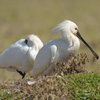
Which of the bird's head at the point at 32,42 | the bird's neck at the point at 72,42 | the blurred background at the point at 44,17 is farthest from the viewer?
the blurred background at the point at 44,17

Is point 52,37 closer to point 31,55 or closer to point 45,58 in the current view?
point 31,55

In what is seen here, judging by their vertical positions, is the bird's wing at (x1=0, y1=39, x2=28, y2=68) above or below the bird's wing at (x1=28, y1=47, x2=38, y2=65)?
above

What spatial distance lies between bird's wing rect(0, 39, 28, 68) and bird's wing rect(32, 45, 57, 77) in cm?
163

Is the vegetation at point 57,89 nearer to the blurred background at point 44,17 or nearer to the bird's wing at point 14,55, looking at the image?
the bird's wing at point 14,55

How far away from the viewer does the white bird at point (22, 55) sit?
834 centimetres

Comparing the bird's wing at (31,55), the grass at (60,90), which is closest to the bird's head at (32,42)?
the bird's wing at (31,55)

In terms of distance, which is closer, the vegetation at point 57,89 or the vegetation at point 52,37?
the vegetation at point 57,89

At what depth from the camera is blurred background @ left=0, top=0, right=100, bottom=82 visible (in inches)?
897

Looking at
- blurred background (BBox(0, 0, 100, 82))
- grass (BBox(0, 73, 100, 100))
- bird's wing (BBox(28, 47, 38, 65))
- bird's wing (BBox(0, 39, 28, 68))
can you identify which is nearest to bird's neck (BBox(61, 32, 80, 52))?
grass (BBox(0, 73, 100, 100))

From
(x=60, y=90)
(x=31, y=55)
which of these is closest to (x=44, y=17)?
(x=31, y=55)

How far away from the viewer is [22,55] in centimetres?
841

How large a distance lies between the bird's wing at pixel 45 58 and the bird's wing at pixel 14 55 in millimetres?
1628

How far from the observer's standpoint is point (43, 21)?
28781 mm

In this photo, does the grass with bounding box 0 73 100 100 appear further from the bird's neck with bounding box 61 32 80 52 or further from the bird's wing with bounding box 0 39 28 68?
the bird's wing with bounding box 0 39 28 68
